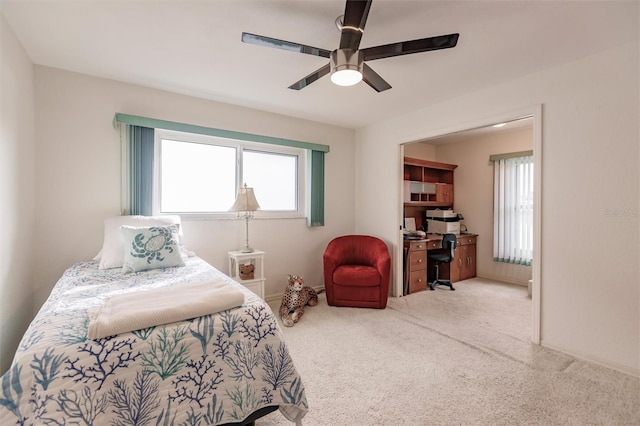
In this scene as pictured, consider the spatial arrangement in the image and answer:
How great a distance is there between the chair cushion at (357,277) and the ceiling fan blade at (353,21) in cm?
238

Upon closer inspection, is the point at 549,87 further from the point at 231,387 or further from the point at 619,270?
the point at 231,387

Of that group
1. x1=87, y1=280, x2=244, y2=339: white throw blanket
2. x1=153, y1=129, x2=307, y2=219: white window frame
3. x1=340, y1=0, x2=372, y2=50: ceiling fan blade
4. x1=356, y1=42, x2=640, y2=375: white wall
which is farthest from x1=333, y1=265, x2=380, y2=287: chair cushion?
x1=340, y1=0, x2=372, y2=50: ceiling fan blade

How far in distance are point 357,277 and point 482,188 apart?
317 centimetres

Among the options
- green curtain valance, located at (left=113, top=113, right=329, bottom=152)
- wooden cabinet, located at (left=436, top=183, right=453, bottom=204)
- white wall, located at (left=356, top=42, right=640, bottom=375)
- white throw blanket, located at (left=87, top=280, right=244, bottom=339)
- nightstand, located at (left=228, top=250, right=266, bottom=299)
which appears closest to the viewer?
white throw blanket, located at (left=87, top=280, right=244, bottom=339)

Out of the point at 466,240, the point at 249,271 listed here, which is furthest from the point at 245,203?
the point at 466,240

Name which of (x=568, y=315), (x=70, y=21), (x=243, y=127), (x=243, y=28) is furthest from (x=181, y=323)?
(x=568, y=315)

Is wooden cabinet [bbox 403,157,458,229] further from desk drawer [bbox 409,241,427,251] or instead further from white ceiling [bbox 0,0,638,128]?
white ceiling [bbox 0,0,638,128]

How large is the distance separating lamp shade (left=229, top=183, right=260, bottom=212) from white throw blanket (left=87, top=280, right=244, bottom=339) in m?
1.58

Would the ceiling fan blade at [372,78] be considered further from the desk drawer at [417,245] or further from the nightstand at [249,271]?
the desk drawer at [417,245]

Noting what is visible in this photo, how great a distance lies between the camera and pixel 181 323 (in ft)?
4.15

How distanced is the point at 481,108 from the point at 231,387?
3.17 meters

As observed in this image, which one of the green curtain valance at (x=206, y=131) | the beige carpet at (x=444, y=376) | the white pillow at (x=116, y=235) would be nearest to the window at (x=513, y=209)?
the beige carpet at (x=444, y=376)

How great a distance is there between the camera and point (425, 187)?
16.3 ft

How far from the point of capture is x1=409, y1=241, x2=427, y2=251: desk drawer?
13.3 ft
